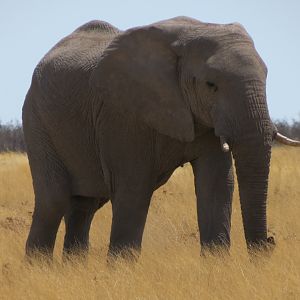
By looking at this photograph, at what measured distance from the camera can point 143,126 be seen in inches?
370

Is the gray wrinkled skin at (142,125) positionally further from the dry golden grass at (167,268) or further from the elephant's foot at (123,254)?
the dry golden grass at (167,268)

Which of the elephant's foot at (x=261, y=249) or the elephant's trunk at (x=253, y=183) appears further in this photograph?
the elephant's foot at (x=261, y=249)

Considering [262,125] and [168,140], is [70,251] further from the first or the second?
[262,125]

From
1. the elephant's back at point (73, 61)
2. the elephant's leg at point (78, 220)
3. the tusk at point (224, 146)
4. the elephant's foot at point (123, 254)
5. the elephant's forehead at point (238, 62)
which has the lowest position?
the elephant's leg at point (78, 220)

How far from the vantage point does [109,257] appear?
9500mm

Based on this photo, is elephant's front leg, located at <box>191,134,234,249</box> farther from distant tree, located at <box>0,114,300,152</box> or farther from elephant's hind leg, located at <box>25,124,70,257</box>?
distant tree, located at <box>0,114,300,152</box>

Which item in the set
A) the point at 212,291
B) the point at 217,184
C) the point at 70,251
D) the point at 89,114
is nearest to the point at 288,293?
the point at 212,291

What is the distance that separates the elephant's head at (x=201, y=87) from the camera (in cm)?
823

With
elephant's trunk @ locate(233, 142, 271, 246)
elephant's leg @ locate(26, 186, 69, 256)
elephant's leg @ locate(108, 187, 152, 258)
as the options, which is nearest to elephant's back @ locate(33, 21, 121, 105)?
elephant's leg @ locate(26, 186, 69, 256)

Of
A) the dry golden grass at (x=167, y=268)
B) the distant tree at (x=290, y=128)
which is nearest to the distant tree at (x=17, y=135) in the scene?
the distant tree at (x=290, y=128)

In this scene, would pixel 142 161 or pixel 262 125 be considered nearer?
pixel 262 125

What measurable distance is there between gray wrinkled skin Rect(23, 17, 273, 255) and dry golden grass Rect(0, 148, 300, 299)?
1.23ft

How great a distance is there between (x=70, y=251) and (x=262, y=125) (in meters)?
3.55

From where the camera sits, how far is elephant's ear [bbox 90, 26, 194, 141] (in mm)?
9062
